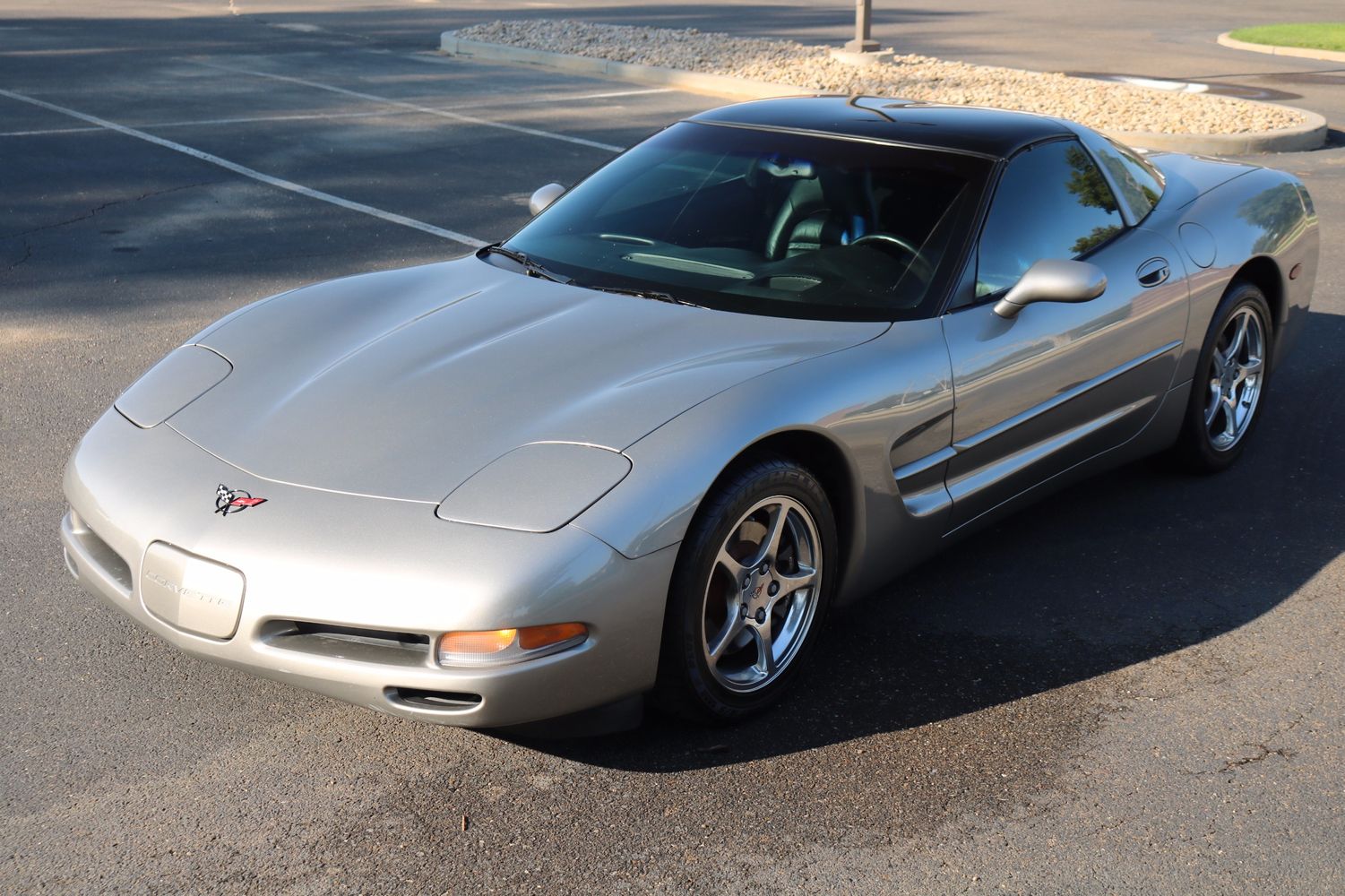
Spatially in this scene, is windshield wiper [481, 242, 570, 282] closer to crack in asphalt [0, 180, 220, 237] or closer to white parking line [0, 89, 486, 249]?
white parking line [0, 89, 486, 249]

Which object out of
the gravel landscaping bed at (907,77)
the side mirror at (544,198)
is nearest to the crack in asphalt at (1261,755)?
the side mirror at (544,198)

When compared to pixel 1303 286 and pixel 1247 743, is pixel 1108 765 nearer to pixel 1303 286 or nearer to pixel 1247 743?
pixel 1247 743

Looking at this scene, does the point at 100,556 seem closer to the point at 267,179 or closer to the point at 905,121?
the point at 905,121

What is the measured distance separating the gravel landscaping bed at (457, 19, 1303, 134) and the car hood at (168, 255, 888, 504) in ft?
32.2

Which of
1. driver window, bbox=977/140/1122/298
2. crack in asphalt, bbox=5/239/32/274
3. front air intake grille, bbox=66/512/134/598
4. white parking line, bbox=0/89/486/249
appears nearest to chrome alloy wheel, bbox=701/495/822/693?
driver window, bbox=977/140/1122/298

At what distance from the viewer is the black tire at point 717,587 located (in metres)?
3.25

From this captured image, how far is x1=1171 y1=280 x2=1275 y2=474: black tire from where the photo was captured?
→ 510 cm

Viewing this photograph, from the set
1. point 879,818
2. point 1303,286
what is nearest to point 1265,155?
point 1303,286

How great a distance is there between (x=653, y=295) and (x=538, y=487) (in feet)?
3.63

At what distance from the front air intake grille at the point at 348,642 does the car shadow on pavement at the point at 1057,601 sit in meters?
0.59

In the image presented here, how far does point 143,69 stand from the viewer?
15883mm

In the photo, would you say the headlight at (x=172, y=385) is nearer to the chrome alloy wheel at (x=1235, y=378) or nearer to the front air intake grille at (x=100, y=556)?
the front air intake grille at (x=100, y=556)

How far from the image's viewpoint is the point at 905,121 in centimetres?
471

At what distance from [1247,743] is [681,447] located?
5.32 ft
